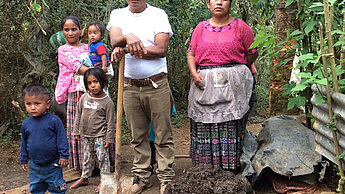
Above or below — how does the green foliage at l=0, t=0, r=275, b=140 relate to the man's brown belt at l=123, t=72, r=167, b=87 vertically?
above

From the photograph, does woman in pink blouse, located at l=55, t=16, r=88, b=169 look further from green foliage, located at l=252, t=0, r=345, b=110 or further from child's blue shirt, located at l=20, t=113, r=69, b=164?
green foliage, located at l=252, t=0, r=345, b=110

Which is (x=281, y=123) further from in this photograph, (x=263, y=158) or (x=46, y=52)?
(x=46, y=52)

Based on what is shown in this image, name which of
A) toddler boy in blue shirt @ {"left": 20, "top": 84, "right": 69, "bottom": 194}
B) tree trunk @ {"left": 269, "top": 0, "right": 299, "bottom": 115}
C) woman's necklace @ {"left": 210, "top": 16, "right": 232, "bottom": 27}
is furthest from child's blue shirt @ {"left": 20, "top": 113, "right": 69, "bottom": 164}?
tree trunk @ {"left": 269, "top": 0, "right": 299, "bottom": 115}

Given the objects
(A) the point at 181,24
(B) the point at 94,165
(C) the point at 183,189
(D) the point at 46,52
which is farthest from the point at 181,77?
(C) the point at 183,189

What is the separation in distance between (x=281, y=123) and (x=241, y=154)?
1.81ft

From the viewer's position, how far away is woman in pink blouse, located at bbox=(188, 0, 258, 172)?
3.45 metres

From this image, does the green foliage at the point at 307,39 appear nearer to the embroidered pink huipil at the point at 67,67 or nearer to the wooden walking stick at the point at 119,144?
the wooden walking stick at the point at 119,144

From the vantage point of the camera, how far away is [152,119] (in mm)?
3566

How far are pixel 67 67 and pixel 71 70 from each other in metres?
0.06

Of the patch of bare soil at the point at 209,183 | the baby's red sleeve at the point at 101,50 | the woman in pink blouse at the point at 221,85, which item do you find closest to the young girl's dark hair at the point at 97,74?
the baby's red sleeve at the point at 101,50

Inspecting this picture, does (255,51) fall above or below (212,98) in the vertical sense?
above

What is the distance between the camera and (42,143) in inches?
123

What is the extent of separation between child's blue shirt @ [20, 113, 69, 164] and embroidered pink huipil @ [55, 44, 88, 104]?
1.12 meters

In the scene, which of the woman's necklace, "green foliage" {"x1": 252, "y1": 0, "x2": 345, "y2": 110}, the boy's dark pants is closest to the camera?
"green foliage" {"x1": 252, "y1": 0, "x2": 345, "y2": 110}
